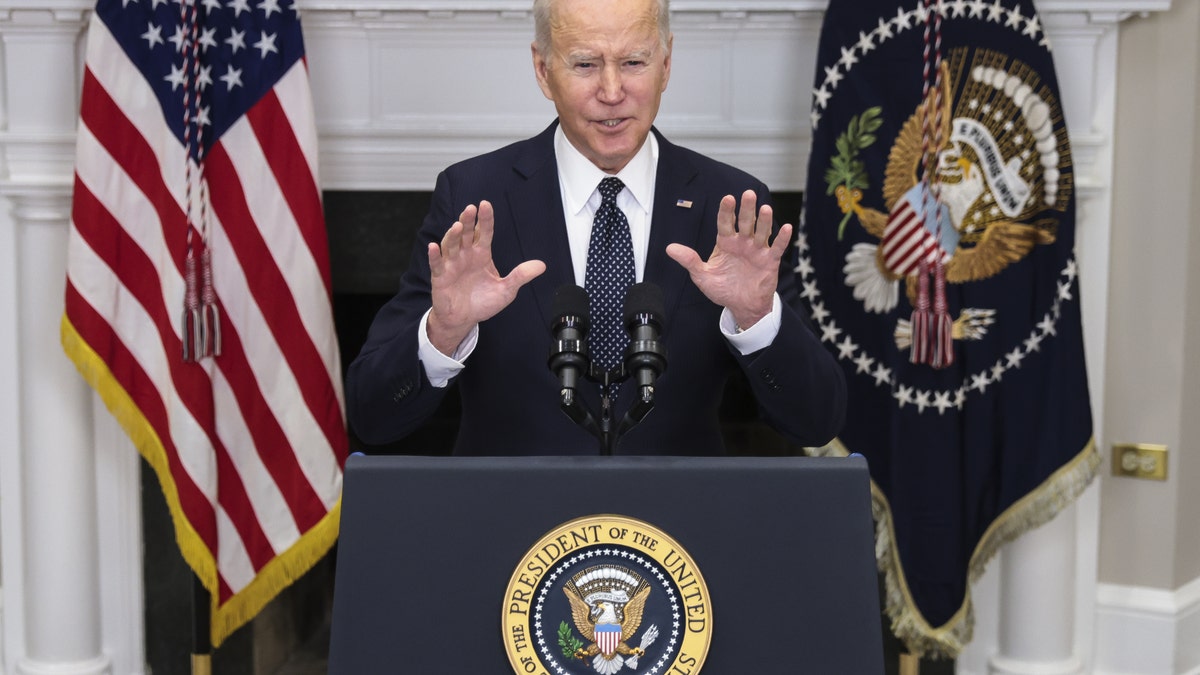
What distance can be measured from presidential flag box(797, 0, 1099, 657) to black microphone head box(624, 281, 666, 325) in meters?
1.72

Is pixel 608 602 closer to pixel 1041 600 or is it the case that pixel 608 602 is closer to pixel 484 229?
pixel 484 229

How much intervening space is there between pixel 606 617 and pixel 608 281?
634 mm

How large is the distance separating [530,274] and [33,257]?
2151 millimetres

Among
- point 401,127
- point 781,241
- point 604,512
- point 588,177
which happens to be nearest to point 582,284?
point 588,177

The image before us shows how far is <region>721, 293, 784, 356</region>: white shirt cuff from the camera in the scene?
5.20 feet

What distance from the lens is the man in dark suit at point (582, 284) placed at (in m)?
1.64

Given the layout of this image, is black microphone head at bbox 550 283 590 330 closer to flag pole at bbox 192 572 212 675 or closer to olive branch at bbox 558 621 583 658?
olive branch at bbox 558 621 583 658

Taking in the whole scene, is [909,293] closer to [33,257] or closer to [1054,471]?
[1054,471]

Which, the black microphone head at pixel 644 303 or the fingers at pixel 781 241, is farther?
the fingers at pixel 781 241

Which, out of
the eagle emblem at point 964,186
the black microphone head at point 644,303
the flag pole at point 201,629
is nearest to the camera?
the black microphone head at point 644,303

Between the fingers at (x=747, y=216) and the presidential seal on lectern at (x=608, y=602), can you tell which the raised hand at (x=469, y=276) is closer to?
the fingers at (x=747, y=216)

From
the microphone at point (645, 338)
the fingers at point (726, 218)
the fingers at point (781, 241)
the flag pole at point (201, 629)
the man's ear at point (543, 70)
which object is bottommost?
the flag pole at point (201, 629)

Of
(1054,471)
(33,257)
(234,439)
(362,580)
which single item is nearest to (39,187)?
(33,257)

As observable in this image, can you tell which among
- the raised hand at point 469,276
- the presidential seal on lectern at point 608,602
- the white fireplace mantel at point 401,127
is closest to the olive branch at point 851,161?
the white fireplace mantel at point 401,127
